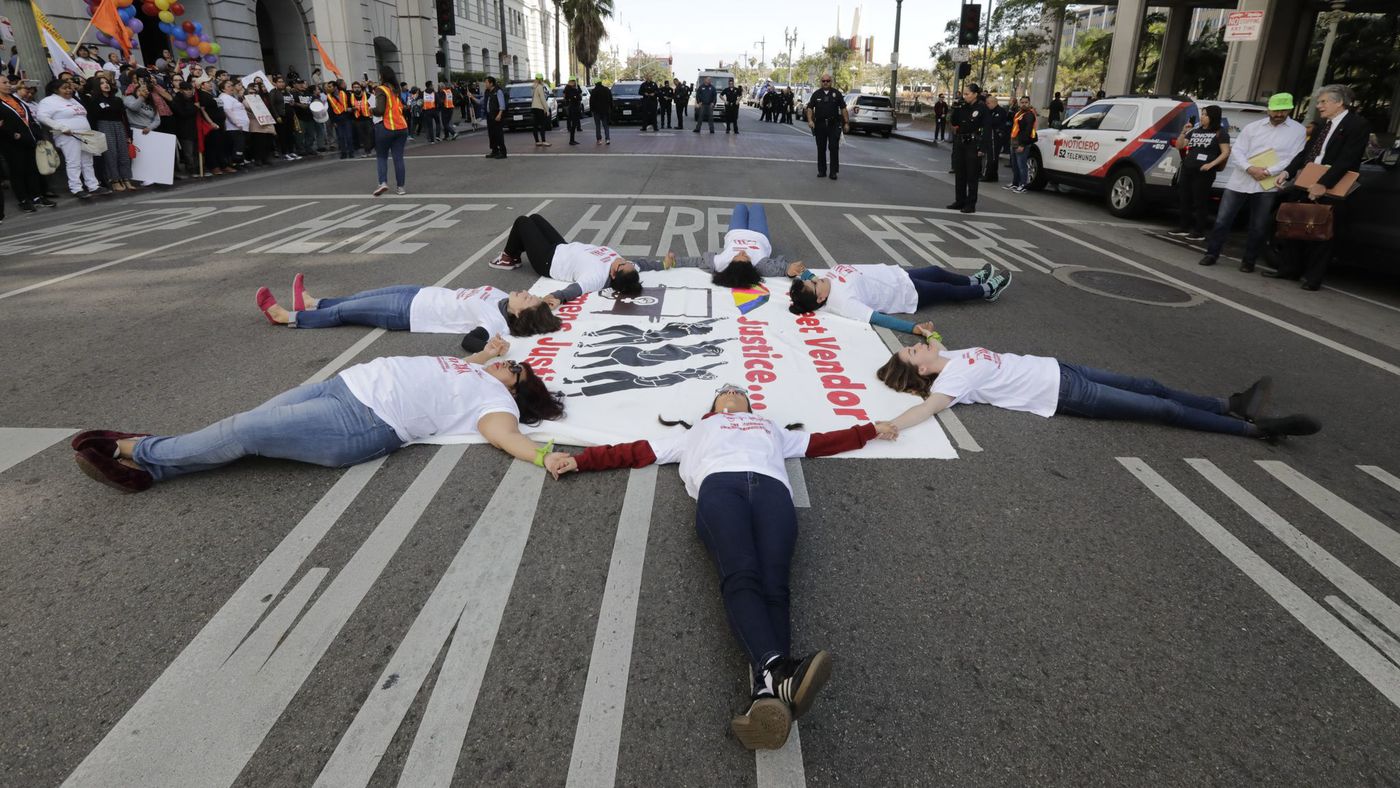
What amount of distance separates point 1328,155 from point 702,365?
24.4ft

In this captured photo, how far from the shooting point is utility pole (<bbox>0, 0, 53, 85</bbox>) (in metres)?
14.7

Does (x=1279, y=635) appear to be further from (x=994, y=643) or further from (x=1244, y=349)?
(x=1244, y=349)

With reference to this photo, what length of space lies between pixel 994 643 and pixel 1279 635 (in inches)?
44.8

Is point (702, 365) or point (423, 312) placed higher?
point (423, 312)

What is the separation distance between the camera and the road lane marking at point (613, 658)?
7.64 ft

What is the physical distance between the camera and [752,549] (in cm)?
291

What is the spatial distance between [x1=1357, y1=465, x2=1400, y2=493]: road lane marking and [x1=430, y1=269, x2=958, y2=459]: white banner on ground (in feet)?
7.60

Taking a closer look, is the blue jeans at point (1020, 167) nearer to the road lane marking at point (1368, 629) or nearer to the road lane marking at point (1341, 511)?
the road lane marking at point (1341, 511)

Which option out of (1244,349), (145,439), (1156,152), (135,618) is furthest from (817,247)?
(135,618)

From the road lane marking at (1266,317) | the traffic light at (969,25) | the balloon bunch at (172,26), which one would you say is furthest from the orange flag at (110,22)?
the traffic light at (969,25)

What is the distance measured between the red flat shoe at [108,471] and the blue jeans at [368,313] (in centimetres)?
271

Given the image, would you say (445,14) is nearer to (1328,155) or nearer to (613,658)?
(1328,155)

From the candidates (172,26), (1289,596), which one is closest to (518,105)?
(172,26)

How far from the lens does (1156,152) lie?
12359 mm
